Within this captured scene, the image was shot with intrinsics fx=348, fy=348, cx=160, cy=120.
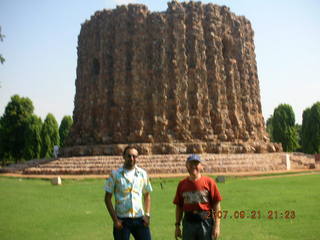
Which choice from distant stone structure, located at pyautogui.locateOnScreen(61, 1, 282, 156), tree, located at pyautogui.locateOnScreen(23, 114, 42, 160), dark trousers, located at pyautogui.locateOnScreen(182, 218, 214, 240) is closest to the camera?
dark trousers, located at pyautogui.locateOnScreen(182, 218, 214, 240)

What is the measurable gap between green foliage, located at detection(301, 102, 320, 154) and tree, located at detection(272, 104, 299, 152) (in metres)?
1.16

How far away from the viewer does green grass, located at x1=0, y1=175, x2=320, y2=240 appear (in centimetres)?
551

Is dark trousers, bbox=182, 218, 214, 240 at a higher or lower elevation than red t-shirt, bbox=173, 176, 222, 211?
lower

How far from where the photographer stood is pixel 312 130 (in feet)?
117

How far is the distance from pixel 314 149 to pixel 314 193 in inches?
1138

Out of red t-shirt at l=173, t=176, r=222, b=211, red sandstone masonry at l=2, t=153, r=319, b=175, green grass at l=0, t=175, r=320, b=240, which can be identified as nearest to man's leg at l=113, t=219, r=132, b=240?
red t-shirt at l=173, t=176, r=222, b=211

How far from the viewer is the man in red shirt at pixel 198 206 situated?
338 cm

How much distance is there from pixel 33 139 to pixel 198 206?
34.8m

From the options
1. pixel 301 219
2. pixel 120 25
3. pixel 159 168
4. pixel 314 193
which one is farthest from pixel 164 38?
pixel 301 219

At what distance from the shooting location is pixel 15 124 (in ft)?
118

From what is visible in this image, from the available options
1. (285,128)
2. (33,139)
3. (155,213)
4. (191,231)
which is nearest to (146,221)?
(191,231)

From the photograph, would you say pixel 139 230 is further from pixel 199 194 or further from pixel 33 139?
pixel 33 139

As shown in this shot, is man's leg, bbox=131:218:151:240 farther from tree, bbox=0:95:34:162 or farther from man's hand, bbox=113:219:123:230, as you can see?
tree, bbox=0:95:34:162

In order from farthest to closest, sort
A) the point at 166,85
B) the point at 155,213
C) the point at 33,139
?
1. the point at 33,139
2. the point at 166,85
3. the point at 155,213
